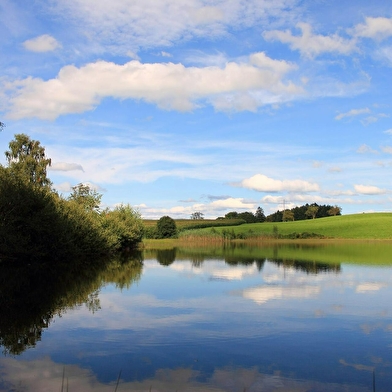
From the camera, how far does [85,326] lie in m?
12.1

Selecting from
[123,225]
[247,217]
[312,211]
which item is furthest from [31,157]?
[312,211]

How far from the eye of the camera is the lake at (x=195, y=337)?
311 inches

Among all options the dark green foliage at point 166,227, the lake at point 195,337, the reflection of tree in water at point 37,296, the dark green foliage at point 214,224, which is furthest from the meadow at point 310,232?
the lake at point 195,337

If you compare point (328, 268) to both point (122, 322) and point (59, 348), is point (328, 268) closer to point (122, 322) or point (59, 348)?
point (122, 322)

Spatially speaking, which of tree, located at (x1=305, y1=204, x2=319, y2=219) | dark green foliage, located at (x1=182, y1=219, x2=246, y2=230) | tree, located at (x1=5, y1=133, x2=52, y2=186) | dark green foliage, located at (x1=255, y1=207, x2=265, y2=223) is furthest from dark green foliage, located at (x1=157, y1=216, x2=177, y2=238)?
tree, located at (x1=305, y1=204, x2=319, y2=219)

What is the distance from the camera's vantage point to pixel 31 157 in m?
50.9

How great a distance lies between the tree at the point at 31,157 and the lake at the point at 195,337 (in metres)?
31.8

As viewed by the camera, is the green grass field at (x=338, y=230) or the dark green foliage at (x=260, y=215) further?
the dark green foliage at (x=260, y=215)

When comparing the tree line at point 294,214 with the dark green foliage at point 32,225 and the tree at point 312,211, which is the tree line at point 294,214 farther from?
the dark green foliage at point 32,225

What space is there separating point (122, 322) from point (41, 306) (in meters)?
3.68

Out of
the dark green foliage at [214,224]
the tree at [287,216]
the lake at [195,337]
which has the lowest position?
the lake at [195,337]

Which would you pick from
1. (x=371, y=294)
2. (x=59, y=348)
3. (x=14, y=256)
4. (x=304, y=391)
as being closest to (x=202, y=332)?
(x=59, y=348)

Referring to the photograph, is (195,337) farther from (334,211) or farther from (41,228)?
(334,211)

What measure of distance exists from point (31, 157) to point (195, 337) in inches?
1752
